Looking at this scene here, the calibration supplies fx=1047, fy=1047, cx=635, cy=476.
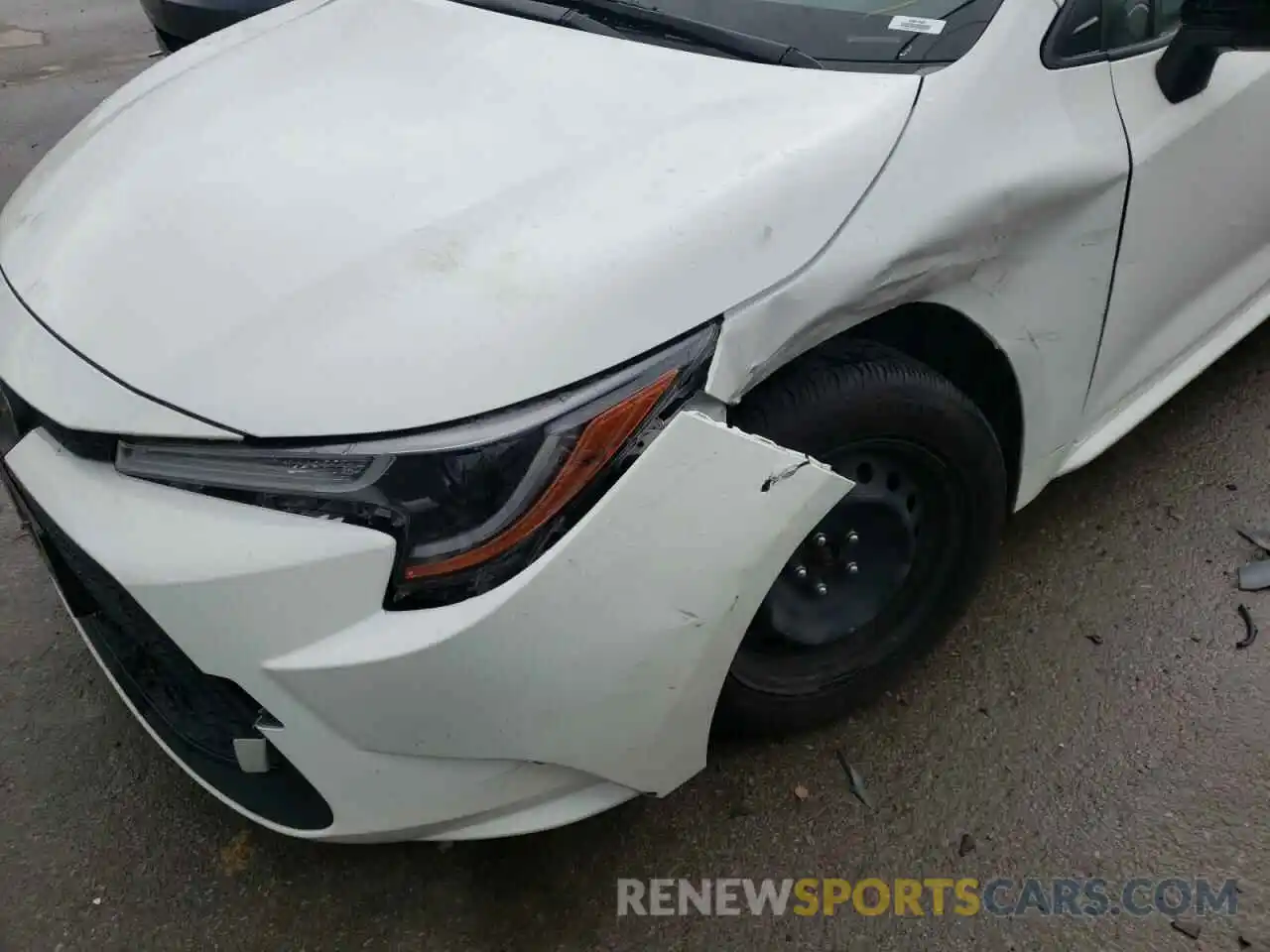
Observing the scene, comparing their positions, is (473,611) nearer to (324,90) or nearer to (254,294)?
(254,294)

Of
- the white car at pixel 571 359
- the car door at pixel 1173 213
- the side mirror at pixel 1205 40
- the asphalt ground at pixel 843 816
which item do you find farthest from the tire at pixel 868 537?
the side mirror at pixel 1205 40

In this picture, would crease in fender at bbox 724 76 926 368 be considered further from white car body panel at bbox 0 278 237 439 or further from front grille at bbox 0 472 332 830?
front grille at bbox 0 472 332 830

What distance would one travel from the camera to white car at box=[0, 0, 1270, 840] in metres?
1.36

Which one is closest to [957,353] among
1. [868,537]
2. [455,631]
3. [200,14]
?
[868,537]

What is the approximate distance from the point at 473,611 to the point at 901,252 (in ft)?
2.73

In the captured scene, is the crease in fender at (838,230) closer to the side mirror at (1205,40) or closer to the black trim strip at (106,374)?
the side mirror at (1205,40)

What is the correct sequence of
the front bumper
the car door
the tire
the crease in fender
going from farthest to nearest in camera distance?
the car door, the tire, the crease in fender, the front bumper

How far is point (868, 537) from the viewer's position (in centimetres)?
190

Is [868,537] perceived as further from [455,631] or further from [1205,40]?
[1205,40]

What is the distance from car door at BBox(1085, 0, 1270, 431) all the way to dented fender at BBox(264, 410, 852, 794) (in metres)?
0.92

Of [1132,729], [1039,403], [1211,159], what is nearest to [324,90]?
[1039,403]

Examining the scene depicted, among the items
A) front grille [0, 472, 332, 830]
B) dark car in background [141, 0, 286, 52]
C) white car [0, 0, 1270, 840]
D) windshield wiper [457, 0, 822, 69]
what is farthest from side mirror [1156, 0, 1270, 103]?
dark car in background [141, 0, 286, 52]

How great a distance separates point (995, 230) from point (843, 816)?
1071mm

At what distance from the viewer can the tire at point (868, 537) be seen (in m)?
1.65
